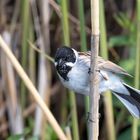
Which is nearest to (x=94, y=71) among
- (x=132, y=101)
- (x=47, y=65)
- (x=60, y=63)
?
(x=60, y=63)

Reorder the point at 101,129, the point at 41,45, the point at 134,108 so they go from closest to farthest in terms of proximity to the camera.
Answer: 1. the point at 134,108
2. the point at 41,45
3. the point at 101,129

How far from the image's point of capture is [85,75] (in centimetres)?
155

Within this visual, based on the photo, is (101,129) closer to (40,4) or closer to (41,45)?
(41,45)

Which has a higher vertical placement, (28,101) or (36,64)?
(36,64)

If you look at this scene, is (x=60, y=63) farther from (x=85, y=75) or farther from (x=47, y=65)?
(x=47, y=65)

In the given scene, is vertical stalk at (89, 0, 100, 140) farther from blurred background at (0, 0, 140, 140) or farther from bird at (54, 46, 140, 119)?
blurred background at (0, 0, 140, 140)

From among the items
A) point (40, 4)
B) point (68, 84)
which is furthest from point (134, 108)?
point (40, 4)

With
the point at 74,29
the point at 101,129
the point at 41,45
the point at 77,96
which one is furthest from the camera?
the point at 77,96

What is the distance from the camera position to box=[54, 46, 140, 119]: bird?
1.52 metres

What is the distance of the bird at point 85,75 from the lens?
59.9 inches

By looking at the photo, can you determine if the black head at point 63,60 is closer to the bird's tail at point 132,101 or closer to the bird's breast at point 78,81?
the bird's breast at point 78,81

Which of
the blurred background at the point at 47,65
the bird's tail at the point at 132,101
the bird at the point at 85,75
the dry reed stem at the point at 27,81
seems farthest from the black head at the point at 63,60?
the blurred background at the point at 47,65

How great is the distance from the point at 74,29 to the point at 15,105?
1.75 feet

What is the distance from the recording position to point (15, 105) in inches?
92.7
